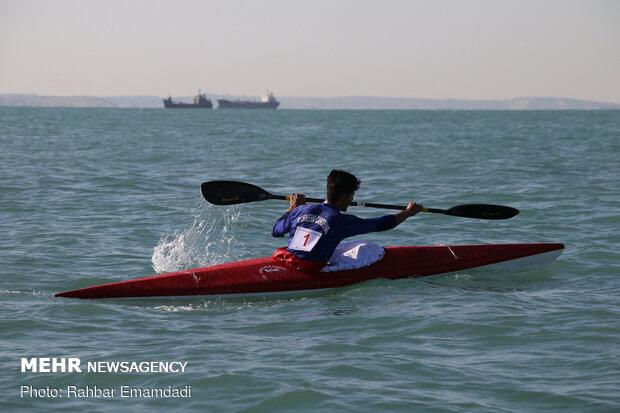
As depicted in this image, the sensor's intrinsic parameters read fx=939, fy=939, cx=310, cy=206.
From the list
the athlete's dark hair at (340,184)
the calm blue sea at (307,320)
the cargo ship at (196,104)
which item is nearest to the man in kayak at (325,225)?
the athlete's dark hair at (340,184)

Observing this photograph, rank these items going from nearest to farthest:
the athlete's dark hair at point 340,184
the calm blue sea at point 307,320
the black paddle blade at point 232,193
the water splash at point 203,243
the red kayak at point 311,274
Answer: the calm blue sea at point 307,320, the red kayak at point 311,274, the athlete's dark hair at point 340,184, the black paddle blade at point 232,193, the water splash at point 203,243

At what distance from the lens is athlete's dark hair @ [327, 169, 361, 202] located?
905 centimetres

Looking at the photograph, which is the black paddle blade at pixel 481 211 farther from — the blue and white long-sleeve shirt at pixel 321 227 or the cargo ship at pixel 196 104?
the cargo ship at pixel 196 104

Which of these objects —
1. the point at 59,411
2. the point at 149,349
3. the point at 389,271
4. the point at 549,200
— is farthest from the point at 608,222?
the point at 59,411

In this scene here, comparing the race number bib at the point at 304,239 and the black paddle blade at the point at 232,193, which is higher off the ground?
the black paddle blade at the point at 232,193

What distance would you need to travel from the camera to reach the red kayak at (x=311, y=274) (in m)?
8.77

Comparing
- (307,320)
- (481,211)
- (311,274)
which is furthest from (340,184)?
(481,211)

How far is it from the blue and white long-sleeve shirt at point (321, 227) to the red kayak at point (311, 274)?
23 centimetres

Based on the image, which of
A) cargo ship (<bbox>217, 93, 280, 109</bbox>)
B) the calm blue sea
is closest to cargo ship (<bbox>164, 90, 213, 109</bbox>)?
cargo ship (<bbox>217, 93, 280, 109</bbox>)

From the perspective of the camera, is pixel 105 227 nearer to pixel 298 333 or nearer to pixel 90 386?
pixel 298 333

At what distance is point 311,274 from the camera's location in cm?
926

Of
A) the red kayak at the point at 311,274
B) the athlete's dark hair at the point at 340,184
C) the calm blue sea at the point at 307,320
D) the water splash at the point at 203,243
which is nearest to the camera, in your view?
the calm blue sea at the point at 307,320

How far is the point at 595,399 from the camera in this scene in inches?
238

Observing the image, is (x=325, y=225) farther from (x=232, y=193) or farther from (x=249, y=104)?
(x=249, y=104)
